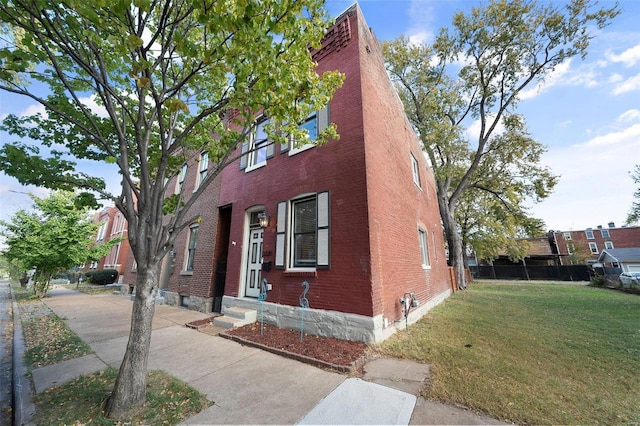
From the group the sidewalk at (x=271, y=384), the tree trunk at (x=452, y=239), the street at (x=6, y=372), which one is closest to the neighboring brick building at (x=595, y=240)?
the tree trunk at (x=452, y=239)

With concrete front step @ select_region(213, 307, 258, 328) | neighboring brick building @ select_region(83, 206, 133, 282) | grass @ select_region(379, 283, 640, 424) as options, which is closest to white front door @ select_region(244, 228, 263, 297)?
concrete front step @ select_region(213, 307, 258, 328)

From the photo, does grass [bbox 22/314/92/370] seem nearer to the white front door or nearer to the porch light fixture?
the white front door

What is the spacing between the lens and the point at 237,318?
21.3ft

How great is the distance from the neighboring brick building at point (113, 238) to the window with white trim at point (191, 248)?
11.0 m

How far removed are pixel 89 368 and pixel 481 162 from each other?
Answer: 21.4 m

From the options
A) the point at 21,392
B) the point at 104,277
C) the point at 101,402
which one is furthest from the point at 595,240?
the point at 104,277

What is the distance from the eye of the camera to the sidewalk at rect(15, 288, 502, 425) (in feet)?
8.71

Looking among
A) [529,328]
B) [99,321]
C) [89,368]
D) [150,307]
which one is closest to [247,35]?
[150,307]

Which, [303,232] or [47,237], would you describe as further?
[47,237]

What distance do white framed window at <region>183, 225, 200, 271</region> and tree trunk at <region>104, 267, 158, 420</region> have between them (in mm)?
6991

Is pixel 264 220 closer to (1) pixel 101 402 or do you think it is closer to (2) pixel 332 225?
(2) pixel 332 225

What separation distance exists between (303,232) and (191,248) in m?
5.96

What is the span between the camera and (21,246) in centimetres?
1160

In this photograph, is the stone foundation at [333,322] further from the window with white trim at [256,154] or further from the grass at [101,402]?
the window with white trim at [256,154]
